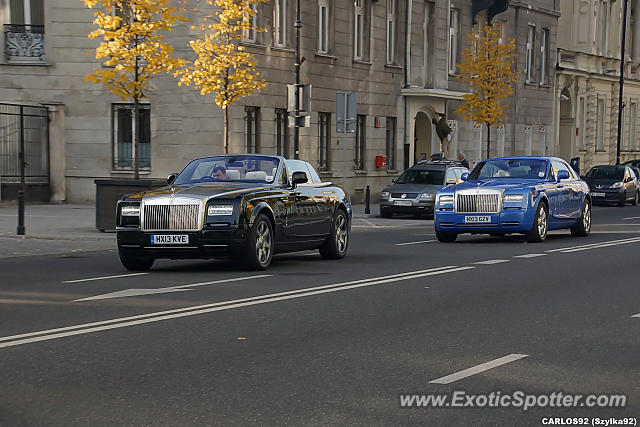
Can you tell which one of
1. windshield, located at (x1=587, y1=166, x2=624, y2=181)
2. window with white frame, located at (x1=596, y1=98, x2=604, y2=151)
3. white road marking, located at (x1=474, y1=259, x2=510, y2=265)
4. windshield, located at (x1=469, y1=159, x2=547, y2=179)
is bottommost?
white road marking, located at (x1=474, y1=259, x2=510, y2=265)

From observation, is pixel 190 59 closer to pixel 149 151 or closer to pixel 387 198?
pixel 149 151

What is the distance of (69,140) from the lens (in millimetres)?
34094

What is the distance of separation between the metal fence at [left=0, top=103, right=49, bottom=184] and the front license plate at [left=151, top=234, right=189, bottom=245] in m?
18.4

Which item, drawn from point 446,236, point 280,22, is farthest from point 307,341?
point 280,22

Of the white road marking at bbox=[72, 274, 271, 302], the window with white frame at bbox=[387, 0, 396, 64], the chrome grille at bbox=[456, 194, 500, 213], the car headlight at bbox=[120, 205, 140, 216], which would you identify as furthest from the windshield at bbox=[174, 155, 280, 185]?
the window with white frame at bbox=[387, 0, 396, 64]

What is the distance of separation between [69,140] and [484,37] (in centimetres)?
1756

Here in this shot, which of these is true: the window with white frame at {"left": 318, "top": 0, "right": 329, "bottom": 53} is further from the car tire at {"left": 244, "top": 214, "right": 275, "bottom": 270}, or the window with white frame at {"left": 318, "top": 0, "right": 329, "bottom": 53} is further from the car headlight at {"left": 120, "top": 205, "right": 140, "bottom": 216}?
the car headlight at {"left": 120, "top": 205, "right": 140, "bottom": 216}

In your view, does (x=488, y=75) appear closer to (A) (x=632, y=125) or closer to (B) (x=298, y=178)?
(B) (x=298, y=178)

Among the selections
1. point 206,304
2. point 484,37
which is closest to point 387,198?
point 484,37

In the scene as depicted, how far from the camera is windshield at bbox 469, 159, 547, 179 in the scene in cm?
2273

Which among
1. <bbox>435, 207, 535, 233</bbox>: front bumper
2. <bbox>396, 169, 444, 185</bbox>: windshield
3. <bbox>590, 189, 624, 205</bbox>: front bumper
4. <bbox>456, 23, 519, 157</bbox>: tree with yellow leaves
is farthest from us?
<bbox>456, 23, 519, 157</bbox>: tree with yellow leaves

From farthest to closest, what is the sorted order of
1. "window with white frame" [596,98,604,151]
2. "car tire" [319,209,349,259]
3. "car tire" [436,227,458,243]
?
1. "window with white frame" [596,98,604,151]
2. "car tire" [436,227,458,243]
3. "car tire" [319,209,349,259]

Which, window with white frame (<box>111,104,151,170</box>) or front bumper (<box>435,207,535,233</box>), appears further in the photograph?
window with white frame (<box>111,104,151,170</box>)

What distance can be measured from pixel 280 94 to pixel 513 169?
14.8 metres
